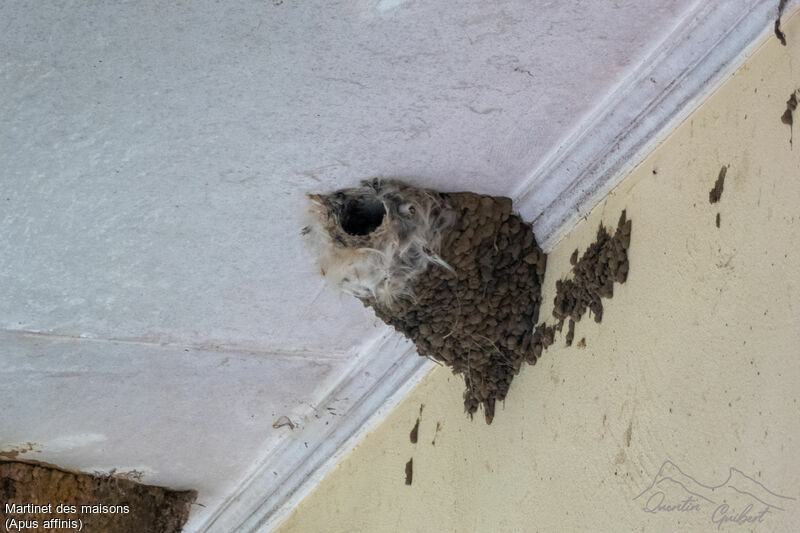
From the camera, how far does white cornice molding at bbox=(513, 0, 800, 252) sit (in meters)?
3.23

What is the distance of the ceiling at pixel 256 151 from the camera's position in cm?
320

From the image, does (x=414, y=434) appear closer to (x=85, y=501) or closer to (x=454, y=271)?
(x=454, y=271)

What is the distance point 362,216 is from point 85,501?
2.73 metres

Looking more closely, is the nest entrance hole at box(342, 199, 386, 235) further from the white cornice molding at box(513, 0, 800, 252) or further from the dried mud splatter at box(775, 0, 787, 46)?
the dried mud splatter at box(775, 0, 787, 46)

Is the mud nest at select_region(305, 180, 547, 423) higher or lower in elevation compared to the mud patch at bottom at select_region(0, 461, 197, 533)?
higher

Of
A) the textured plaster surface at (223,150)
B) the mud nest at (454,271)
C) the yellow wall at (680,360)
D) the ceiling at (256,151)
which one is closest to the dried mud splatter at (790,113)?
the yellow wall at (680,360)

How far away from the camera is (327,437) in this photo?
535 cm

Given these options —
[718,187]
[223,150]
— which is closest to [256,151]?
[223,150]

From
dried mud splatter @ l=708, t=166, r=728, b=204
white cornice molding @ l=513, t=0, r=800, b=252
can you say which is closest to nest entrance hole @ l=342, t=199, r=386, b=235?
white cornice molding @ l=513, t=0, r=800, b=252

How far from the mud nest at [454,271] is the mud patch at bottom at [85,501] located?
2.37 metres

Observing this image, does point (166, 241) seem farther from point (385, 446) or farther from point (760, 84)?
point (760, 84)

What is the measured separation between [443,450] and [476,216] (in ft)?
3.65

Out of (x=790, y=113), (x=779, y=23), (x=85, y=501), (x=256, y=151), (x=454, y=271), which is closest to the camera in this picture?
(x=790, y=113)

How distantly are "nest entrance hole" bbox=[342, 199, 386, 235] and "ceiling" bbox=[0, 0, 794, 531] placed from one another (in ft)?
0.53
